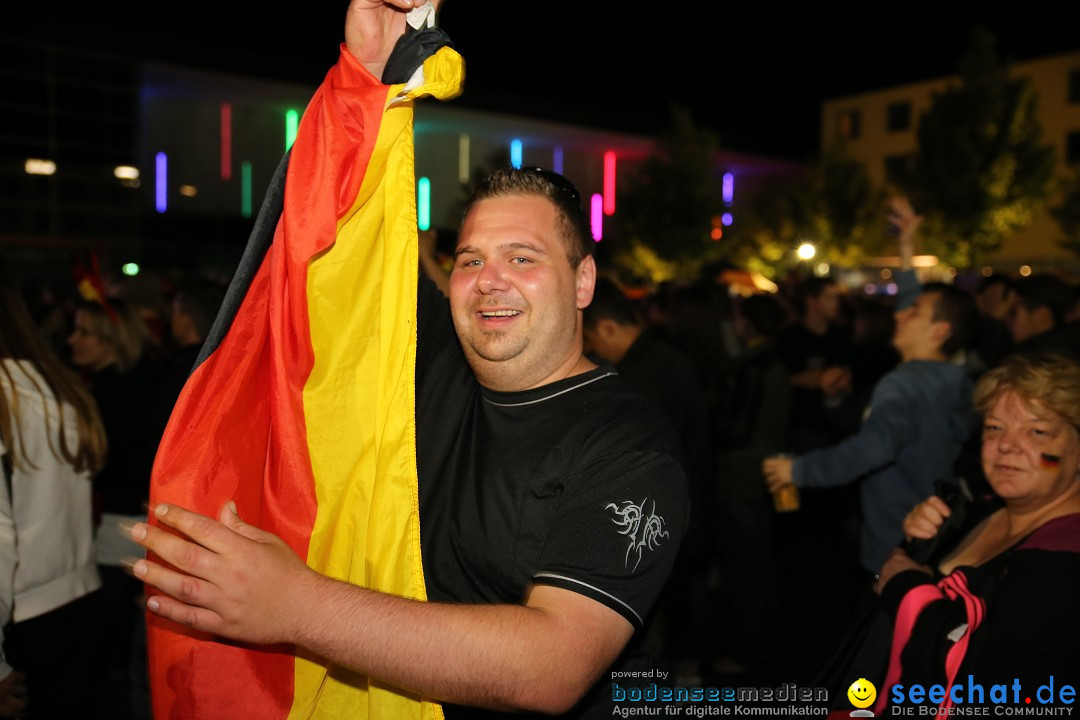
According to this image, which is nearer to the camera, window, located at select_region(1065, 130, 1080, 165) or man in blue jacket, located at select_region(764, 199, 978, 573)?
man in blue jacket, located at select_region(764, 199, 978, 573)

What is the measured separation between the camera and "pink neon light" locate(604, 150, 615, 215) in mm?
34306

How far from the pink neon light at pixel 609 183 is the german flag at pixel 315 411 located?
1300 inches

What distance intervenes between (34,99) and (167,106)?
13.4 feet

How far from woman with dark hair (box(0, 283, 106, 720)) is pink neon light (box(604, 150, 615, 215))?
32.2 metres

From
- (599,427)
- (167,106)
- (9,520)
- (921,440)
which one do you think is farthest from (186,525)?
(167,106)

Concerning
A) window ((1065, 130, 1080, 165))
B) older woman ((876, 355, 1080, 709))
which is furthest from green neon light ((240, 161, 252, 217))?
window ((1065, 130, 1080, 165))

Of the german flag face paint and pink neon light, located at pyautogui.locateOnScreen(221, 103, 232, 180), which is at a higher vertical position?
pink neon light, located at pyautogui.locateOnScreen(221, 103, 232, 180)

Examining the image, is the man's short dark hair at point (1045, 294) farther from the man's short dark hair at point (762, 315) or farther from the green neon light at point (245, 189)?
the green neon light at point (245, 189)

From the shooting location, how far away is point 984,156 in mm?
27250

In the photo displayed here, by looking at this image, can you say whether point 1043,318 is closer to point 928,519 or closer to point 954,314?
point 954,314

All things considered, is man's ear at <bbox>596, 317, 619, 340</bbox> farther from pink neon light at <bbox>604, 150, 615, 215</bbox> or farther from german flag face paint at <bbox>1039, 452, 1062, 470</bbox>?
pink neon light at <bbox>604, 150, 615, 215</bbox>

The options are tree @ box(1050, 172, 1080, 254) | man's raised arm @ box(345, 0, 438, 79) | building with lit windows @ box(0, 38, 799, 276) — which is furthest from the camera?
tree @ box(1050, 172, 1080, 254)

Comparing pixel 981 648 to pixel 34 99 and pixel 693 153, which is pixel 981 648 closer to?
pixel 34 99

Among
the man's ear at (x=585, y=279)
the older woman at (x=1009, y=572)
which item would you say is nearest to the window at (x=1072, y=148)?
the older woman at (x=1009, y=572)
